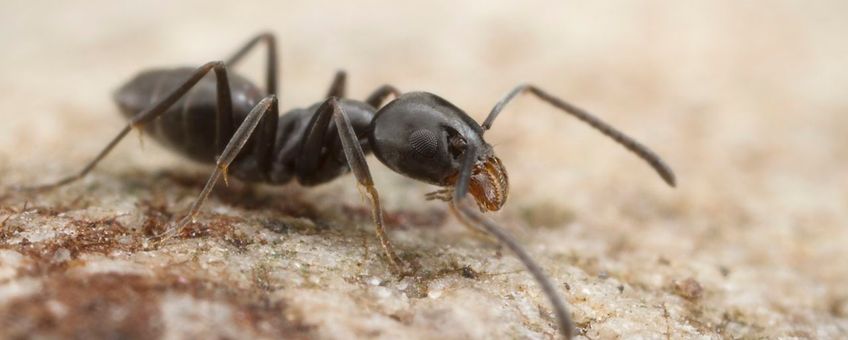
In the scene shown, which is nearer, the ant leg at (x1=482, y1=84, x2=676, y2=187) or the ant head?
the ant head

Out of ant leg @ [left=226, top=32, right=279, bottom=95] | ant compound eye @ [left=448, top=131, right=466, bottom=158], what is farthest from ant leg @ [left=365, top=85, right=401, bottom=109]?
ant compound eye @ [left=448, top=131, right=466, bottom=158]

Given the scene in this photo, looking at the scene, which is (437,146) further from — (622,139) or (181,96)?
(181,96)

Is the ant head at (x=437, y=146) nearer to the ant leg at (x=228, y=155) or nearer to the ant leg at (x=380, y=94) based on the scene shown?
the ant leg at (x=228, y=155)

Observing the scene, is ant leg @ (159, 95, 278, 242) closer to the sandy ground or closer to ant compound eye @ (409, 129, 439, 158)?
the sandy ground

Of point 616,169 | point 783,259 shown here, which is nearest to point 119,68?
point 616,169

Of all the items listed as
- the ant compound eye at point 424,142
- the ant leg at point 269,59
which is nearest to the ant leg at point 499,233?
the ant compound eye at point 424,142

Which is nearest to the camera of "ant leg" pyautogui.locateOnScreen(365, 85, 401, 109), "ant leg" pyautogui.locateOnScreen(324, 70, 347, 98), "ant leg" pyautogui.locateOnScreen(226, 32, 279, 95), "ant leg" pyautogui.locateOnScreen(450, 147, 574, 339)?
"ant leg" pyautogui.locateOnScreen(450, 147, 574, 339)
